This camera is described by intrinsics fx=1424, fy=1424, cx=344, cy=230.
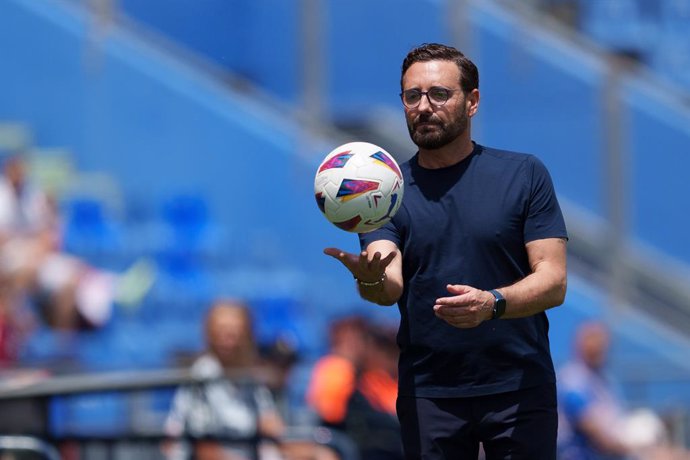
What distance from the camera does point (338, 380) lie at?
8.41m

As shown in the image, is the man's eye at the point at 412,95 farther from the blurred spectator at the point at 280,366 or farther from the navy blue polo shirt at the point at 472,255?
the blurred spectator at the point at 280,366

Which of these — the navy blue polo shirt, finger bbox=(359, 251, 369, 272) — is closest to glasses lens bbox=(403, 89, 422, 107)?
the navy blue polo shirt

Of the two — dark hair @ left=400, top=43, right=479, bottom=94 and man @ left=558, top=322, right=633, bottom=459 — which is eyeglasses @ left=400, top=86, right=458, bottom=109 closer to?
dark hair @ left=400, top=43, right=479, bottom=94

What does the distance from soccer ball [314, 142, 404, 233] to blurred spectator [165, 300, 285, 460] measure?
3421 millimetres

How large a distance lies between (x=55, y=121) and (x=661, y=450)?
6.33 metres

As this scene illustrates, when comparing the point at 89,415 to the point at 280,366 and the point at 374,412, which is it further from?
the point at 374,412

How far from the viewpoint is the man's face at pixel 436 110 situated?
A: 15.4 feet

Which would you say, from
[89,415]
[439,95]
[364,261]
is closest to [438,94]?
[439,95]

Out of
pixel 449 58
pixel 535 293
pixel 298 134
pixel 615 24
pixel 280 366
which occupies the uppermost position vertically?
pixel 615 24

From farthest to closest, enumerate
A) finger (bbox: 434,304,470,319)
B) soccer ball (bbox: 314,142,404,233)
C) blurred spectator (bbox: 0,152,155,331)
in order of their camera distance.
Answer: blurred spectator (bbox: 0,152,155,331) < soccer ball (bbox: 314,142,404,233) < finger (bbox: 434,304,470,319)

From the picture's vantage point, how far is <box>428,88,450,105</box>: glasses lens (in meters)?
4.69

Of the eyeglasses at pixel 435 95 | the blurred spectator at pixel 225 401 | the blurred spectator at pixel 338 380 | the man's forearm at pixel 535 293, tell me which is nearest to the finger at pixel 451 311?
the man's forearm at pixel 535 293

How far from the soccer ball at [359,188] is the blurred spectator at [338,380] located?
3.81 metres

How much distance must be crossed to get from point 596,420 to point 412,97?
20.5 feet
